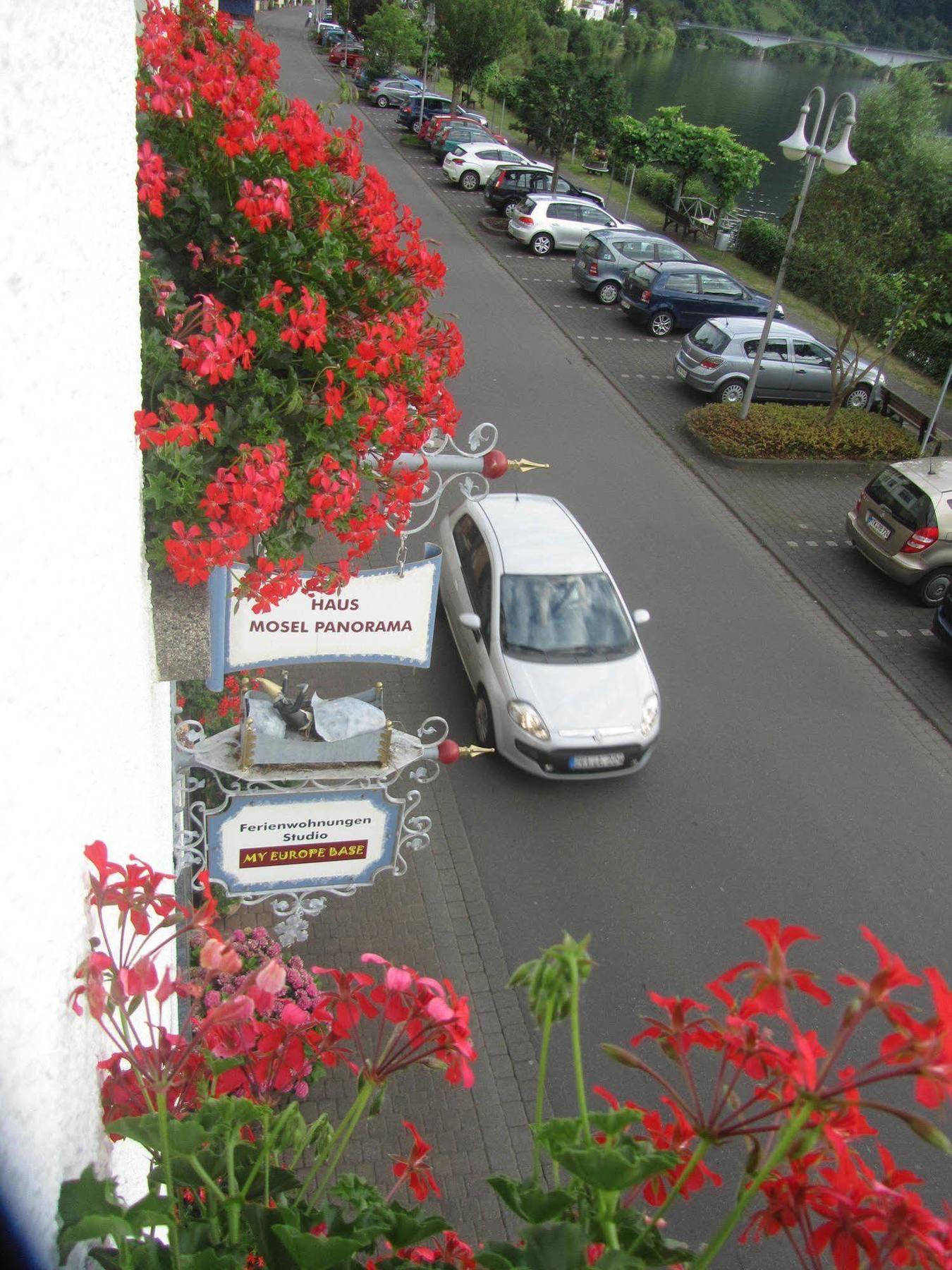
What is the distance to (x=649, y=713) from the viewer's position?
27.8 ft

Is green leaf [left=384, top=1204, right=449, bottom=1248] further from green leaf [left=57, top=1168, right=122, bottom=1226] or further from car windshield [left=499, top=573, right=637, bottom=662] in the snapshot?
car windshield [left=499, top=573, right=637, bottom=662]

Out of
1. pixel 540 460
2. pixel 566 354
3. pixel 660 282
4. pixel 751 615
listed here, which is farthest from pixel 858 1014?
pixel 660 282

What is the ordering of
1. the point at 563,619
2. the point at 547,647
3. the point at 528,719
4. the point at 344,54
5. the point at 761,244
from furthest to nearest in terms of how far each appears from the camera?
the point at 344,54 < the point at 761,244 < the point at 563,619 < the point at 547,647 < the point at 528,719

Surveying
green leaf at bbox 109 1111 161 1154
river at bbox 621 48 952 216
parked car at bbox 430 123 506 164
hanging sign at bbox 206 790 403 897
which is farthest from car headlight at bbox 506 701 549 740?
river at bbox 621 48 952 216

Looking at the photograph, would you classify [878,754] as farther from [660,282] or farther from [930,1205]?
[660,282]

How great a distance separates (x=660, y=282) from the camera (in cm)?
1972

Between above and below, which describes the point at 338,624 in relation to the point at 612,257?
above

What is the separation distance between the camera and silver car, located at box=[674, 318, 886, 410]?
658 inches

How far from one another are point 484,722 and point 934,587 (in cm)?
647

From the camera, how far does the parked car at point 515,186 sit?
83.9 feet

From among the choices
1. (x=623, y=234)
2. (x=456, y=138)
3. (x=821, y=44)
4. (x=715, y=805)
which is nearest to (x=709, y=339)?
(x=623, y=234)

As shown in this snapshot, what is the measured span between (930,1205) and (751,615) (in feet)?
22.1

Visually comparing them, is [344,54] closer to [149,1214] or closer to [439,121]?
[439,121]

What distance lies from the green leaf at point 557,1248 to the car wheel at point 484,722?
7.27 m
